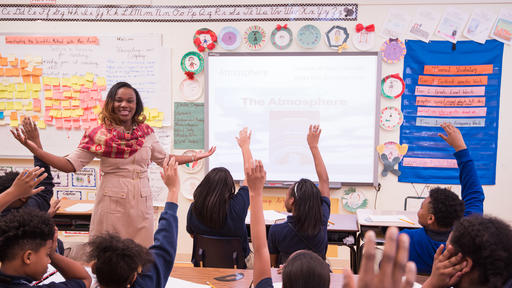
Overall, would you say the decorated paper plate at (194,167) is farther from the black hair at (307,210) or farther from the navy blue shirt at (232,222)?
the black hair at (307,210)

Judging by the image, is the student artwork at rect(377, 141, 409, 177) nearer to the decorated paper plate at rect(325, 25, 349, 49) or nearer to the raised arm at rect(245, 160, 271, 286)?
the decorated paper plate at rect(325, 25, 349, 49)

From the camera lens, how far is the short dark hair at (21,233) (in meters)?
1.11

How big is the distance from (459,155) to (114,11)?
3623 mm

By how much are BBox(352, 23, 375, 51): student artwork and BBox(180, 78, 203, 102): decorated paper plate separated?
1.67 metres

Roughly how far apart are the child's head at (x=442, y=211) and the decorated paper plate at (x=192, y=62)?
270 centimetres

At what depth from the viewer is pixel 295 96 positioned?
3.76 meters

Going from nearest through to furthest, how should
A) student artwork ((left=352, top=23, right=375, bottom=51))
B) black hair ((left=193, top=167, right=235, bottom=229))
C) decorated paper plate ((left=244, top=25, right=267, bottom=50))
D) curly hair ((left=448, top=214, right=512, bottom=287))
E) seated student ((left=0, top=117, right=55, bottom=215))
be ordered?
curly hair ((left=448, top=214, right=512, bottom=287))
seated student ((left=0, top=117, right=55, bottom=215))
black hair ((left=193, top=167, right=235, bottom=229))
student artwork ((left=352, top=23, right=375, bottom=51))
decorated paper plate ((left=244, top=25, right=267, bottom=50))

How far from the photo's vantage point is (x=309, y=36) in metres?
3.71

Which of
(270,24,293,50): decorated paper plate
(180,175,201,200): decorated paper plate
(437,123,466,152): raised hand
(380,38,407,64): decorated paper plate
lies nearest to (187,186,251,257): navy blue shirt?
(437,123,466,152): raised hand

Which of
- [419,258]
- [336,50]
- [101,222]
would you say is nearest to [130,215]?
[101,222]

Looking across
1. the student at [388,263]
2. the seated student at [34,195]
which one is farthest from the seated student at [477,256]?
the seated student at [34,195]

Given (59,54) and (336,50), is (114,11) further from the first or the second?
(336,50)

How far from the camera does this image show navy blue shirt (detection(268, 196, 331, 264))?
75.0 inches

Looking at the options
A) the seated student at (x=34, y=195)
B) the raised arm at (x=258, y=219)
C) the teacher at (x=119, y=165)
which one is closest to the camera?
the raised arm at (x=258, y=219)
